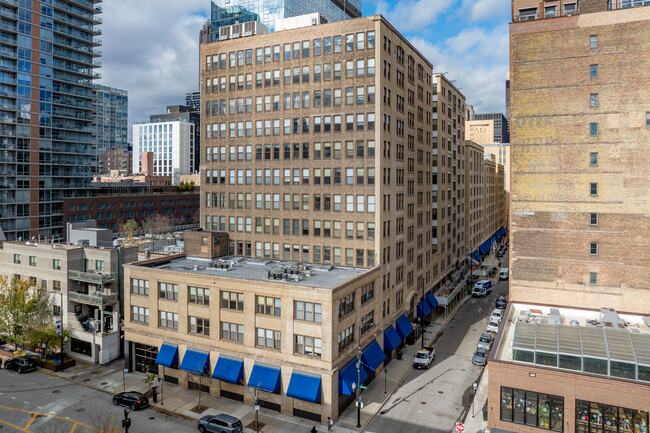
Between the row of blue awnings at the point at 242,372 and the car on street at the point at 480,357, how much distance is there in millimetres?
13973

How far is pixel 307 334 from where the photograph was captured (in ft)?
129

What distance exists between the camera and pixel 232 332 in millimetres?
42812

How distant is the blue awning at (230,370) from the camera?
40844 millimetres

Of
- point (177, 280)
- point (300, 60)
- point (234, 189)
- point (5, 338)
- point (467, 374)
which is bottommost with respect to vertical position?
point (467, 374)

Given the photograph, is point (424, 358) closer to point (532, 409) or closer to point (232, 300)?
point (532, 409)

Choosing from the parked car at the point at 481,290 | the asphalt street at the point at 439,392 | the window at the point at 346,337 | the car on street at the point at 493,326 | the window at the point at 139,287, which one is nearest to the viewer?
the asphalt street at the point at 439,392

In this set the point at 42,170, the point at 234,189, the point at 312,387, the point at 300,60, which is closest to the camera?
the point at 312,387

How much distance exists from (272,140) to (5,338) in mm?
39725

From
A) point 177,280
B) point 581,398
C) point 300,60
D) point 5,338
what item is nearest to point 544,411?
point 581,398

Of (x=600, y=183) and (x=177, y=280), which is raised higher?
(x=600, y=183)

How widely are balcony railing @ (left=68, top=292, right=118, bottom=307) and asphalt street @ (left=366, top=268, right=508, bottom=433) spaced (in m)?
33.7

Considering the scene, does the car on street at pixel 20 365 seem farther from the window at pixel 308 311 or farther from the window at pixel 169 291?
the window at pixel 308 311

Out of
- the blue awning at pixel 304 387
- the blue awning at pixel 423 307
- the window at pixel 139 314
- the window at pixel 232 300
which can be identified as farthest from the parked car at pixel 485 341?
the window at pixel 139 314

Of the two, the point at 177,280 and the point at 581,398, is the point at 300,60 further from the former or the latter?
the point at 581,398
